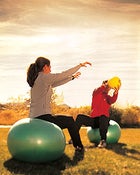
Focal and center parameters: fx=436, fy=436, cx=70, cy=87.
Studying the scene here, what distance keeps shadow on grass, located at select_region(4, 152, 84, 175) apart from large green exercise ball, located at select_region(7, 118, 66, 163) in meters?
0.08

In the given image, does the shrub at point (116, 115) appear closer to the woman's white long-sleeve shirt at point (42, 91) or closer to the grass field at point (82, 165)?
the grass field at point (82, 165)

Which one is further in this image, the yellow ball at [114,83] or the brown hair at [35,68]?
the yellow ball at [114,83]

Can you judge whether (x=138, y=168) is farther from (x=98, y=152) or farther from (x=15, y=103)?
(x=15, y=103)

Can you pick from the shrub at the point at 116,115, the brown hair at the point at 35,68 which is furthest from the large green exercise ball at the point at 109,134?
the shrub at the point at 116,115

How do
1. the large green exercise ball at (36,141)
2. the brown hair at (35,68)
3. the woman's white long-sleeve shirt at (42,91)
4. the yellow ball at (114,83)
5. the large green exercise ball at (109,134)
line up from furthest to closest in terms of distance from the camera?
1. the large green exercise ball at (109,134)
2. the yellow ball at (114,83)
3. the brown hair at (35,68)
4. the woman's white long-sleeve shirt at (42,91)
5. the large green exercise ball at (36,141)

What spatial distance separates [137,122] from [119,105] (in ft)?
3.71

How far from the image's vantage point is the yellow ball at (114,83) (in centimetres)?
1018

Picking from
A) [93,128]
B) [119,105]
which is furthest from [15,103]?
[93,128]

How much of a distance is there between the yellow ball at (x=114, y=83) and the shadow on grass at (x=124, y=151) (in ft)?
4.60

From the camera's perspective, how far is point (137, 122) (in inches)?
788

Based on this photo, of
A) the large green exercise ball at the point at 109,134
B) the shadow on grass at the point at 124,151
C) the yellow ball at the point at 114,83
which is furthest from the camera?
the large green exercise ball at the point at 109,134

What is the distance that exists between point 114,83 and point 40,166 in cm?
357

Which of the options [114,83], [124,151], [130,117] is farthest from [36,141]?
[130,117]

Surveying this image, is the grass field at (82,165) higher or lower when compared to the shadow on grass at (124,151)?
higher
